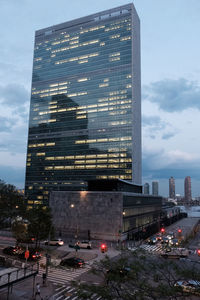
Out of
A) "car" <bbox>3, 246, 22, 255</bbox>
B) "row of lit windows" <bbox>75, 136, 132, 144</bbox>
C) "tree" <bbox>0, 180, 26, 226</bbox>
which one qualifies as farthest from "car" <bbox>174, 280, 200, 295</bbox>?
"row of lit windows" <bbox>75, 136, 132, 144</bbox>

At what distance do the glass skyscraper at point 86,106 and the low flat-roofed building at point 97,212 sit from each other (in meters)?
80.3

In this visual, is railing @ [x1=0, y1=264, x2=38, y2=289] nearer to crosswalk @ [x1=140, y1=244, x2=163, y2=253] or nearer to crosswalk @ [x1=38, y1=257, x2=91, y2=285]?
crosswalk @ [x1=38, y1=257, x2=91, y2=285]

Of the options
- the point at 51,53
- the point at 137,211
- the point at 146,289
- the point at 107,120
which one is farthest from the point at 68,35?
the point at 146,289

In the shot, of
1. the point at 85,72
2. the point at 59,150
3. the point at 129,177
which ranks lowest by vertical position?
the point at 129,177

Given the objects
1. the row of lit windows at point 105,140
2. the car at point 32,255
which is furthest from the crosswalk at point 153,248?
the row of lit windows at point 105,140

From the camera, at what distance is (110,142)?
507ft

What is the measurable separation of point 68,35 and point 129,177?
121 meters

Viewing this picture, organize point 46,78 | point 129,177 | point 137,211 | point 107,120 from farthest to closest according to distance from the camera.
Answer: point 46,78
point 107,120
point 129,177
point 137,211

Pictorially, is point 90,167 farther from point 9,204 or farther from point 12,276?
point 12,276

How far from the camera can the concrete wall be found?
59531 millimetres

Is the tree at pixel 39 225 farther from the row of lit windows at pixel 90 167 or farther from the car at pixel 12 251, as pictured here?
the row of lit windows at pixel 90 167

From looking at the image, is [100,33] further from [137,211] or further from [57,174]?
[137,211]

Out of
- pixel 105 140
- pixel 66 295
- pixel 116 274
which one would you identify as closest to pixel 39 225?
pixel 66 295

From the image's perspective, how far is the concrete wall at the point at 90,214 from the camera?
59.5 m
